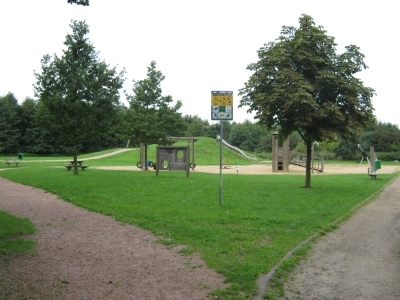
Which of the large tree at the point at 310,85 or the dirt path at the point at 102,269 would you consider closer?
the dirt path at the point at 102,269

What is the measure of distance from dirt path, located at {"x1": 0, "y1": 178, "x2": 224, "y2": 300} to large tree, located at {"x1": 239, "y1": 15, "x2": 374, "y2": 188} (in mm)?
8781

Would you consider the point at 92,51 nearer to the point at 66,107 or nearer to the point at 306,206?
the point at 66,107

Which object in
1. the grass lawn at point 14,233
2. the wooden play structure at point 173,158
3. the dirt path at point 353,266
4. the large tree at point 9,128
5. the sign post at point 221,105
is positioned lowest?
the dirt path at point 353,266

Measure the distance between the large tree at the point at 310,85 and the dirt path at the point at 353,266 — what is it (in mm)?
6320

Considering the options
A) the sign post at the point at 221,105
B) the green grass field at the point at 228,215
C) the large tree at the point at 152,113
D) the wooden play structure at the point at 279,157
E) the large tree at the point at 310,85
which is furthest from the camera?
the wooden play structure at the point at 279,157

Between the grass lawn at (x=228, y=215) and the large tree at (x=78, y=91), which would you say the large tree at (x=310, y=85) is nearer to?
the grass lawn at (x=228, y=215)

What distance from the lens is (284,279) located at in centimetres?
544

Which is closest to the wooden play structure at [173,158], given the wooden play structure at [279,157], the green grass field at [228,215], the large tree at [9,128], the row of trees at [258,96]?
the row of trees at [258,96]

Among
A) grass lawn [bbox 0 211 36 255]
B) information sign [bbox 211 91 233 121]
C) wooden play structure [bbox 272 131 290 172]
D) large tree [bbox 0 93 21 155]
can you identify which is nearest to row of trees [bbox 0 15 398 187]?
information sign [bbox 211 91 233 121]

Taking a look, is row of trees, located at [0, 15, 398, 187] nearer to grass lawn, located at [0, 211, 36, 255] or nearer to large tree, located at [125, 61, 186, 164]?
large tree, located at [125, 61, 186, 164]

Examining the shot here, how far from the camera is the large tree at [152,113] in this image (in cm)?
2684

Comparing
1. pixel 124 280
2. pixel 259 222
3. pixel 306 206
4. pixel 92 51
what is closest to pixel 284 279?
pixel 124 280

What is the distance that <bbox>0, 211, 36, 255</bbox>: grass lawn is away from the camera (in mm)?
6595

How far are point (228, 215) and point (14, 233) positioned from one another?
4648 mm
